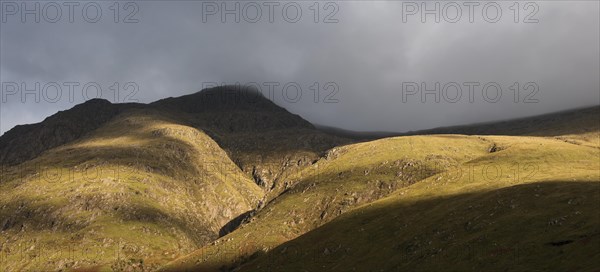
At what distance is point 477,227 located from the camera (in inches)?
3401

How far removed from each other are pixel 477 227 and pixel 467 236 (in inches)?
153

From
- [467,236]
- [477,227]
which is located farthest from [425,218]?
A: [467,236]

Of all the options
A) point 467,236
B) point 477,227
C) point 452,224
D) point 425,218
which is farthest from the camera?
point 425,218

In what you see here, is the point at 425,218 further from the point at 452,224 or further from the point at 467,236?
the point at 467,236

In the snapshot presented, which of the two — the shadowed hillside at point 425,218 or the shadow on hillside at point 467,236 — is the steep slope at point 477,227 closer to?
the shadow on hillside at point 467,236

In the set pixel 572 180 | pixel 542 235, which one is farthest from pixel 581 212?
Result: pixel 572 180

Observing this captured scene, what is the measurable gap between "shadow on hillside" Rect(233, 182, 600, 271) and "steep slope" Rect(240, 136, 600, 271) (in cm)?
17

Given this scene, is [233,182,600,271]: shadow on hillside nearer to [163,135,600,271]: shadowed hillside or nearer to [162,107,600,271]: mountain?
[162,107,600,271]: mountain

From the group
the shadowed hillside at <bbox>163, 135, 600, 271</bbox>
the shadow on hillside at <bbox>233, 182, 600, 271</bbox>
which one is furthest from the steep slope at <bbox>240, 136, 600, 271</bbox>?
the shadowed hillside at <bbox>163, 135, 600, 271</bbox>

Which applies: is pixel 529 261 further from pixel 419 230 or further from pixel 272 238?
pixel 272 238

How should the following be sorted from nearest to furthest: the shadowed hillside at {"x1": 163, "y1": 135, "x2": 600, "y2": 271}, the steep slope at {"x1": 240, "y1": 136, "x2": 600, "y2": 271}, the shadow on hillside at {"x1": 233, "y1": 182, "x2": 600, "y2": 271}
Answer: the shadow on hillside at {"x1": 233, "y1": 182, "x2": 600, "y2": 271} < the steep slope at {"x1": 240, "y1": 136, "x2": 600, "y2": 271} < the shadowed hillside at {"x1": 163, "y1": 135, "x2": 600, "y2": 271}

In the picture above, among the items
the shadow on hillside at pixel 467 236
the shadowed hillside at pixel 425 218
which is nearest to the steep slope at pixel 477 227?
the shadow on hillside at pixel 467 236

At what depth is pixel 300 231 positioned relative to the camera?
18012cm

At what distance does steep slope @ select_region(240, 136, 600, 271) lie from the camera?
215ft
